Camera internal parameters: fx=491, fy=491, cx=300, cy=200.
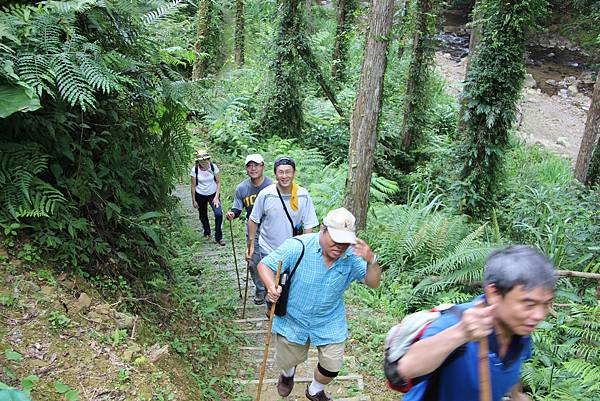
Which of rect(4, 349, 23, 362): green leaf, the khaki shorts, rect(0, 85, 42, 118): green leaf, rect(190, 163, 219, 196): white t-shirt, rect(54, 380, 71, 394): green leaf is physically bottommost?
the khaki shorts

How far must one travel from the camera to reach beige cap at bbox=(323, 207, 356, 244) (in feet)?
11.6

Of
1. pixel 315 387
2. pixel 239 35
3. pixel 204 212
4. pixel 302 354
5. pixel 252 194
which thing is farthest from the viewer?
pixel 239 35

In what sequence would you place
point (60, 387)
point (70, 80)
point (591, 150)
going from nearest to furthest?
point (60, 387)
point (70, 80)
point (591, 150)

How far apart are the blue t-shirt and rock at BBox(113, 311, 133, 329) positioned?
2.49 m

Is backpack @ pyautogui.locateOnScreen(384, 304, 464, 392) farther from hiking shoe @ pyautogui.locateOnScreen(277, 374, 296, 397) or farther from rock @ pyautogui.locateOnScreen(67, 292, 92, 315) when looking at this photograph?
rock @ pyautogui.locateOnScreen(67, 292, 92, 315)

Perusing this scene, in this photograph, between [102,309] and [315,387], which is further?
[315,387]

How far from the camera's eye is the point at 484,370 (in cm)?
203

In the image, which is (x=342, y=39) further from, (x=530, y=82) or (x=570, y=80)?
(x=570, y=80)

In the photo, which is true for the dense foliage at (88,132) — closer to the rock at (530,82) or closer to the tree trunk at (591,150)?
the tree trunk at (591,150)

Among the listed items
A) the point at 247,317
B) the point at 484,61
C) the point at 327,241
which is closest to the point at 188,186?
the point at 247,317

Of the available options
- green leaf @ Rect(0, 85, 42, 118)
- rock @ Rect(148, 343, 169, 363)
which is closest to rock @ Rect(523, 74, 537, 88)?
rock @ Rect(148, 343, 169, 363)

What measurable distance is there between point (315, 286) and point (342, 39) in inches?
687

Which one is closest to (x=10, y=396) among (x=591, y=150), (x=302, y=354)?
(x=302, y=354)

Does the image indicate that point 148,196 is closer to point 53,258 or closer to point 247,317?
point 53,258
